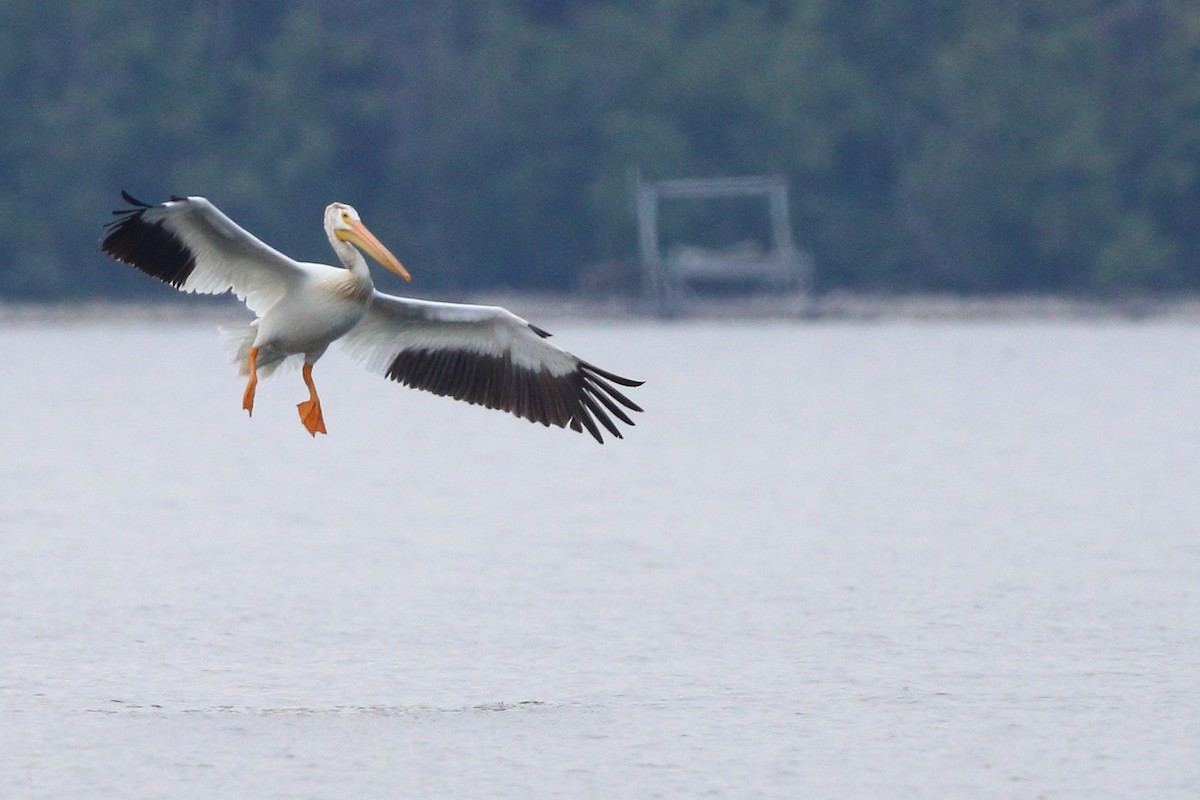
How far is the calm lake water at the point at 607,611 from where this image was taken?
406 inches

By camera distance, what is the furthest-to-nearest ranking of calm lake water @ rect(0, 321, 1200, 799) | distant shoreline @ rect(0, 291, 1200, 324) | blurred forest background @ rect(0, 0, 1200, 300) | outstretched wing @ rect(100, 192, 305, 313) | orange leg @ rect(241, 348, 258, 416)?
blurred forest background @ rect(0, 0, 1200, 300) → distant shoreline @ rect(0, 291, 1200, 324) → outstretched wing @ rect(100, 192, 305, 313) → calm lake water @ rect(0, 321, 1200, 799) → orange leg @ rect(241, 348, 258, 416)

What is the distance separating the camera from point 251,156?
4928 centimetres

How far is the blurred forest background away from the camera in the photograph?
48.4m

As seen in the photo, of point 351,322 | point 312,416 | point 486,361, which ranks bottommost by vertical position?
point 312,416

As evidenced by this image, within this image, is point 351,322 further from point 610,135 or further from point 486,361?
point 610,135

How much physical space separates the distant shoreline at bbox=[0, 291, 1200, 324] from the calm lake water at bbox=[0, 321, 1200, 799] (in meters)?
18.9

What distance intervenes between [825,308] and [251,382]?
3913 cm

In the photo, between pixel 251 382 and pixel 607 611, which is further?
pixel 607 611

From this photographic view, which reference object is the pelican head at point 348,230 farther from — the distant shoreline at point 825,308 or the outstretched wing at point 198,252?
the distant shoreline at point 825,308

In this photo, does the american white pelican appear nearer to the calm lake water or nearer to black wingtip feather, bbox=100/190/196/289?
black wingtip feather, bbox=100/190/196/289

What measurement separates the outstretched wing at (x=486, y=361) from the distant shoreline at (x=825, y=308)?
117 feet

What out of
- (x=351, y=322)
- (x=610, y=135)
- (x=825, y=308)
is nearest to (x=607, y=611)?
(x=351, y=322)

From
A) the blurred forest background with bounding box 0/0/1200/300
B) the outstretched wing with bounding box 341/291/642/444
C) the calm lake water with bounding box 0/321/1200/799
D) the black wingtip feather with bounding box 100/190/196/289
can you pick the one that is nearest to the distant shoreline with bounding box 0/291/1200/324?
the blurred forest background with bounding box 0/0/1200/300

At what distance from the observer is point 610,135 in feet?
162
